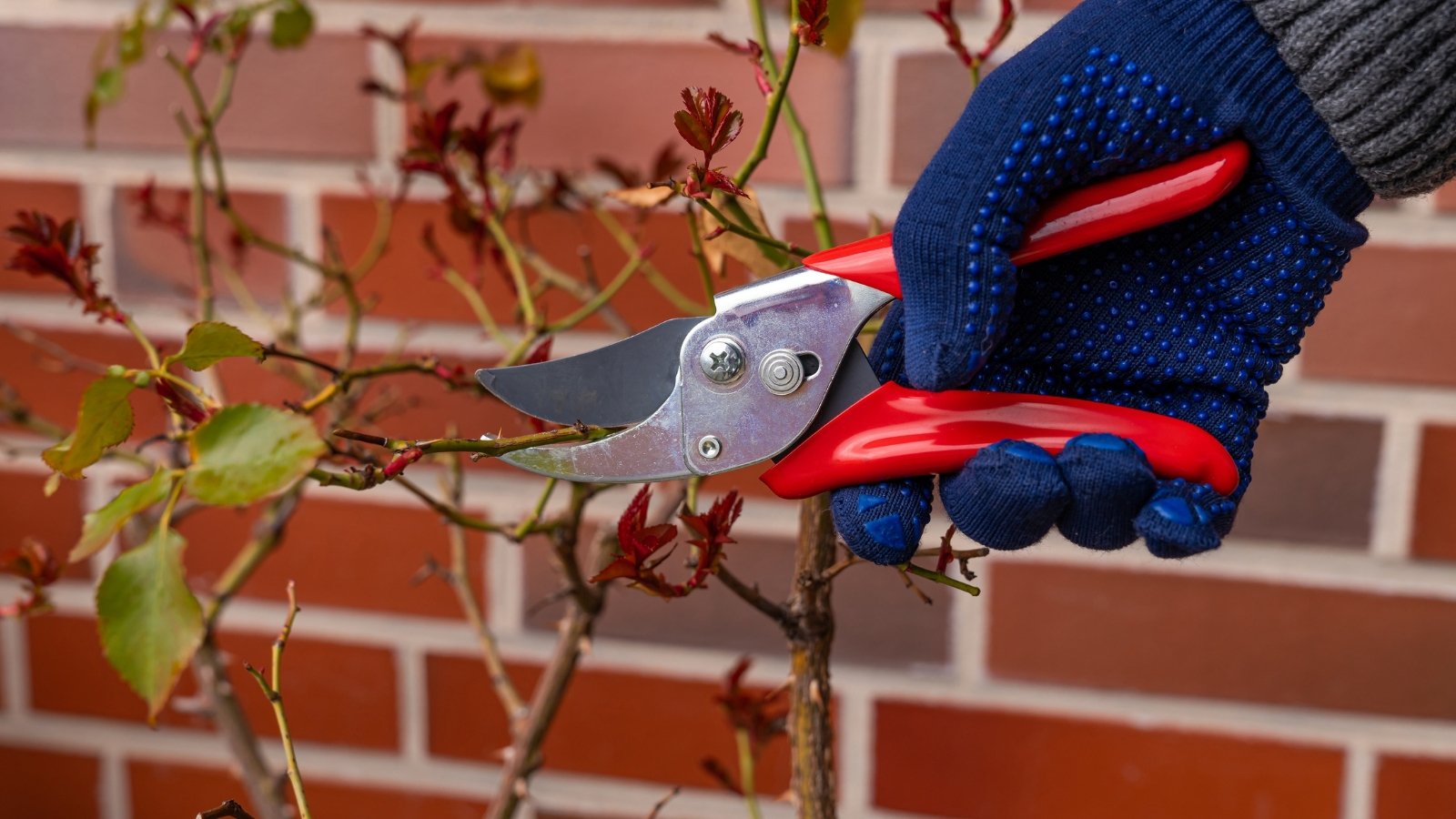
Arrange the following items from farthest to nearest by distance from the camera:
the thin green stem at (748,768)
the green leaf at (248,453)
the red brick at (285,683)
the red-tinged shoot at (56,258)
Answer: the red brick at (285,683), the thin green stem at (748,768), the red-tinged shoot at (56,258), the green leaf at (248,453)

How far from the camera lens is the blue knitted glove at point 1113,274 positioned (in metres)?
0.34

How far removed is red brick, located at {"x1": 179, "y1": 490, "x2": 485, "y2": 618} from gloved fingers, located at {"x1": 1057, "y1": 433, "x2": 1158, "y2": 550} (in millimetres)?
440

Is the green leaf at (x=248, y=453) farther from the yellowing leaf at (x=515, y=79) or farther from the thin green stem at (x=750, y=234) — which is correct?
the yellowing leaf at (x=515, y=79)

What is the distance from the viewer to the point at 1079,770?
2.22 ft

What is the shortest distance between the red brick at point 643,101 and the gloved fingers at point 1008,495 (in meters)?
0.32

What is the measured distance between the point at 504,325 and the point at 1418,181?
1.49 ft

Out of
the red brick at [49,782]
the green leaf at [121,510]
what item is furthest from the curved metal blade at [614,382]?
the red brick at [49,782]

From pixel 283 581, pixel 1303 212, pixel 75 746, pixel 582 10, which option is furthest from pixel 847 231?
pixel 75 746

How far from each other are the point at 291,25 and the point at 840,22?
10.0 inches

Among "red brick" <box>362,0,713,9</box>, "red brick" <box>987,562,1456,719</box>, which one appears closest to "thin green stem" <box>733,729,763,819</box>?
"red brick" <box>987,562,1456,719</box>

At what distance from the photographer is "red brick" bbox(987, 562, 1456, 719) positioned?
2.08ft

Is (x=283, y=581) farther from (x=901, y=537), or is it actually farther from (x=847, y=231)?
(x=901, y=537)

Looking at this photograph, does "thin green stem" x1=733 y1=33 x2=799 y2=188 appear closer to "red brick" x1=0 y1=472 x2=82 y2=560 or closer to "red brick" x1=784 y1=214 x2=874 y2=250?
"red brick" x1=784 y1=214 x2=874 y2=250

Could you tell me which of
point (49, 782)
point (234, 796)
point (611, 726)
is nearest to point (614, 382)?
point (611, 726)
